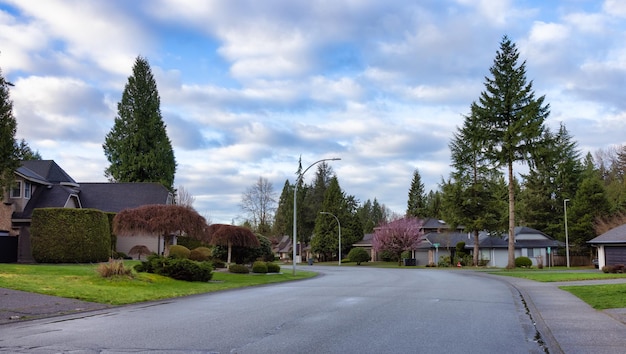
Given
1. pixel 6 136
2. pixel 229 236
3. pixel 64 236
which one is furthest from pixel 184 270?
pixel 64 236

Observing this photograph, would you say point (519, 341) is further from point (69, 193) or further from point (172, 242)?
point (172, 242)

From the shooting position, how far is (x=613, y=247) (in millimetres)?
48719

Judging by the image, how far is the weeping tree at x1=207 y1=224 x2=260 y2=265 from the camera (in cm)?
3716

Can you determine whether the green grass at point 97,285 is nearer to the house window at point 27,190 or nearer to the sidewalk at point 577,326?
the sidewalk at point 577,326

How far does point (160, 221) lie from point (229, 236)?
8.54 meters

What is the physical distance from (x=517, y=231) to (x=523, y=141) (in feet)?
83.7

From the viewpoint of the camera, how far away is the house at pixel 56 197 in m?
37.8

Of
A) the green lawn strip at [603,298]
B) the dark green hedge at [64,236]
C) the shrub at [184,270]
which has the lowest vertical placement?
the green lawn strip at [603,298]

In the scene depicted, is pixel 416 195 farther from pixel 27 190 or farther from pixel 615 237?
pixel 27 190

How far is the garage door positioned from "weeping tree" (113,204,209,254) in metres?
36.9

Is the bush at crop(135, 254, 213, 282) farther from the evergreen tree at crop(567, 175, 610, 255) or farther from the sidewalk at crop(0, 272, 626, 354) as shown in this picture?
the evergreen tree at crop(567, 175, 610, 255)

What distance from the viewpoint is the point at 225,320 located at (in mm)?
12750

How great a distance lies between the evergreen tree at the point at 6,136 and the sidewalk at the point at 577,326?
20.5 meters

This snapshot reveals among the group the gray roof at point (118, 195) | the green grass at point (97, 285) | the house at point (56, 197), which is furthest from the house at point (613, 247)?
the gray roof at point (118, 195)
